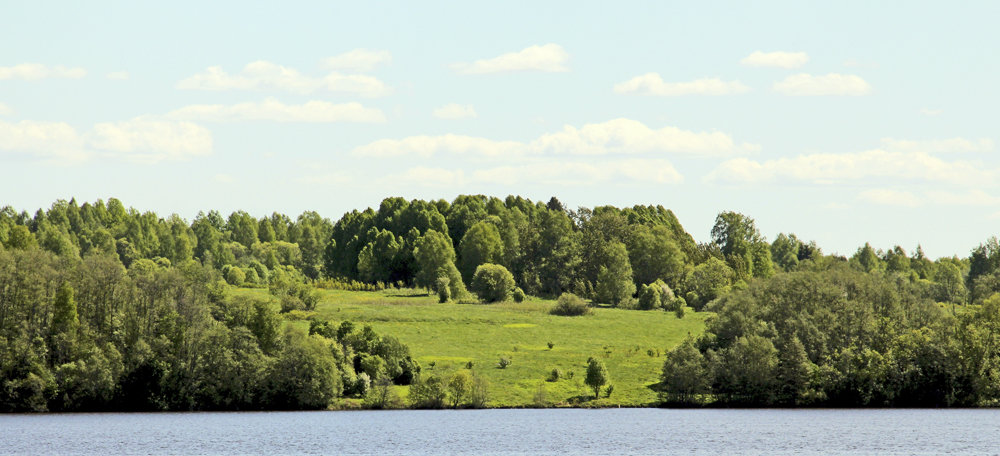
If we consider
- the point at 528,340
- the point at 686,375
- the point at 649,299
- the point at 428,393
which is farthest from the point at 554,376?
the point at 649,299

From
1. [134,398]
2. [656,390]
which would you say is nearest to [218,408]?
[134,398]

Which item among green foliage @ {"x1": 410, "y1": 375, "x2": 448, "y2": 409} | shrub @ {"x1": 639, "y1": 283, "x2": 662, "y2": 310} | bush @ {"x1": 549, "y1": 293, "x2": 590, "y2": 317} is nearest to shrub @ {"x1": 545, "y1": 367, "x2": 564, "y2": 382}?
green foliage @ {"x1": 410, "y1": 375, "x2": 448, "y2": 409}

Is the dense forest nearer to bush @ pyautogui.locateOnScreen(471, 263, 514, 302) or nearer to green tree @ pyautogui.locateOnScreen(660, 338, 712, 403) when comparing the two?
green tree @ pyautogui.locateOnScreen(660, 338, 712, 403)

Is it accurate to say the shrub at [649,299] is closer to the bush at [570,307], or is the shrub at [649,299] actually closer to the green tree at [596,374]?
the bush at [570,307]

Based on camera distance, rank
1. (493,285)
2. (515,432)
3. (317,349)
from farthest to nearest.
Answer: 1. (493,285)
2. (317,349)
3. (515,432)

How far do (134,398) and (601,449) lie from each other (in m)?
54.3

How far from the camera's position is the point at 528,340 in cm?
14075

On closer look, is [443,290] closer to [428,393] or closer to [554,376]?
[554,376]

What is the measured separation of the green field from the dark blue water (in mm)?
7424

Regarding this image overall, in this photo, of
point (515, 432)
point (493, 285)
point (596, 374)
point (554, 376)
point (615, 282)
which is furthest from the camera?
point (615, 282)

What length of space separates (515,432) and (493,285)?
91852 mm

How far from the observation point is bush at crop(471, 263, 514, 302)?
17950 cm

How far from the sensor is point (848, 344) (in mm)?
116562

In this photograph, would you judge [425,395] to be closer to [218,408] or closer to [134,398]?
[218,408]
